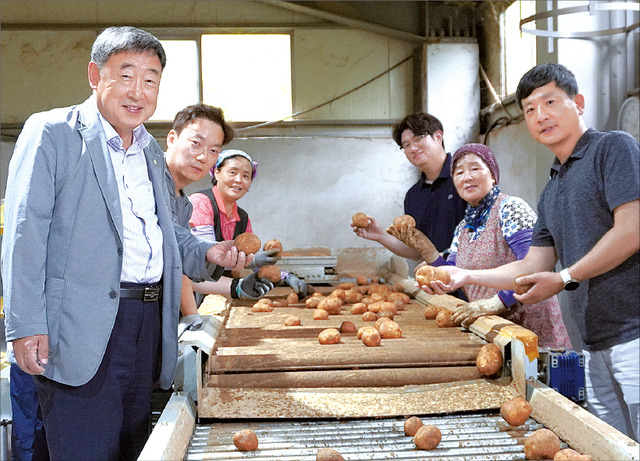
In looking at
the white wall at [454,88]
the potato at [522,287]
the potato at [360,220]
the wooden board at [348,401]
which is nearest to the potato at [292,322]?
the wooden board at [348,401]

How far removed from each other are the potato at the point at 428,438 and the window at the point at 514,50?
392 centimetres

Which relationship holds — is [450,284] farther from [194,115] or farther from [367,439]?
[194,115]

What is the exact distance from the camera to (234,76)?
5.86 metres

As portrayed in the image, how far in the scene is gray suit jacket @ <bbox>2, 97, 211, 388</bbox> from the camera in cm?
129

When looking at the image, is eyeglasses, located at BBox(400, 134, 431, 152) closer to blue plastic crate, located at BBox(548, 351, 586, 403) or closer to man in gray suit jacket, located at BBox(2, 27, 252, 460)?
blue plastic crate, located at BBox(548, 351, 586, 403)

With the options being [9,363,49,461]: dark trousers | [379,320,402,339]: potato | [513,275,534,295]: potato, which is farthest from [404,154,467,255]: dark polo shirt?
[9,363,49,461]: dark trousers

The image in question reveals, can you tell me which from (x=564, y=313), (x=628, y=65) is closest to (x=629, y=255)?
(x=628, y=65)

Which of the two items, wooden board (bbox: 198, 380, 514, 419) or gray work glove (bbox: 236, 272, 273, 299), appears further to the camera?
gray work glove (bbox: 236, 272, 273, 299)

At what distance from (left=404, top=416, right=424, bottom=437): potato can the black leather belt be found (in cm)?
76

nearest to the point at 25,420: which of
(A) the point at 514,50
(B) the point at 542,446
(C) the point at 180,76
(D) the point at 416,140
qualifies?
(B) the point at 542,446

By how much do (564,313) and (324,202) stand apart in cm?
371

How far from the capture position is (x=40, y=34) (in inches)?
222

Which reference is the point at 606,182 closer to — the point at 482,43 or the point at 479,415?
the point at 479,415

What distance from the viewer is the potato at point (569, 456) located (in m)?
1.20
